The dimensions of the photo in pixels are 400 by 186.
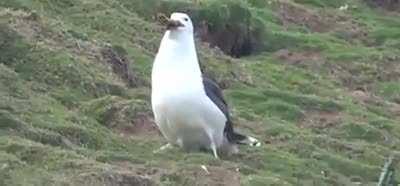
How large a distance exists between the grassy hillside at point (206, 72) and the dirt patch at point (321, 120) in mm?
22

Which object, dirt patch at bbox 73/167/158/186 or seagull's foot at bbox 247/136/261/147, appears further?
seagull's foot at bbox 247/136/261/147

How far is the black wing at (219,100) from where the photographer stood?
14.3 m

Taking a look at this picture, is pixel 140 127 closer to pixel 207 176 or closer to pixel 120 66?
pixel 207 176

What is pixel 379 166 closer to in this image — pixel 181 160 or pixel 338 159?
pixel 338 159

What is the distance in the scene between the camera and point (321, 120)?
21.5 m

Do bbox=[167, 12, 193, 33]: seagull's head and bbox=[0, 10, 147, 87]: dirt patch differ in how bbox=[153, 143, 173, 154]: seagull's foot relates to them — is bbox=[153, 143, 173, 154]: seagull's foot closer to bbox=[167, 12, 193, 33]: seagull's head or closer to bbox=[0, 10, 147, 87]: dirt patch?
bbox=[167, 12, 193, 33]: seagull's head

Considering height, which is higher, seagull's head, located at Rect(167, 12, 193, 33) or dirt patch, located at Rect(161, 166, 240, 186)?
seagull's head, located at Rect(167, 12, 193, 33)

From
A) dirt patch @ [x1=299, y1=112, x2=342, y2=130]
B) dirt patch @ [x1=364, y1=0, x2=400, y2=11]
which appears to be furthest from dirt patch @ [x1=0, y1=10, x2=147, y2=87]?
dirt patch @ [x1=364, y1=0, x2=400, y2=11]

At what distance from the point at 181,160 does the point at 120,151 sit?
0.85 meters

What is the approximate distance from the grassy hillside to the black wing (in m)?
0.27

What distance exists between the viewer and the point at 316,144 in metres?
18.2

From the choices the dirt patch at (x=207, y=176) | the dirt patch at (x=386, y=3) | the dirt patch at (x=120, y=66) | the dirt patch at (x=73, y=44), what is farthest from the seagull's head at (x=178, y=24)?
the dirt patch at (x=386, y=3)

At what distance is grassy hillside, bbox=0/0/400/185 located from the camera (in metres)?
13.5

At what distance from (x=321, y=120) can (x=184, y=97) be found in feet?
26.3
